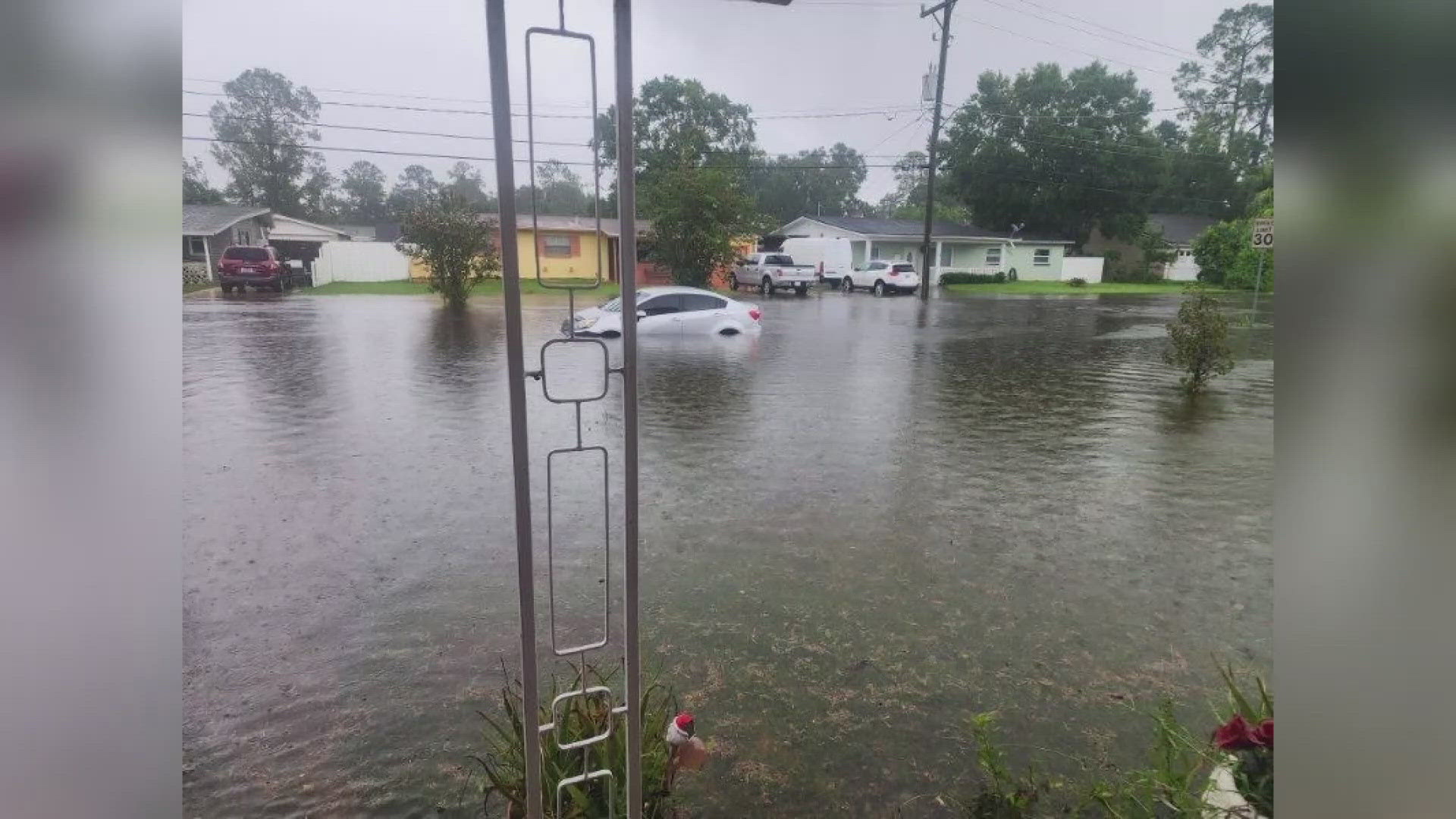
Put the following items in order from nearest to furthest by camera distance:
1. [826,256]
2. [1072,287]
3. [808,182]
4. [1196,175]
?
1. [1196,175]
2. [826,256]
3. [808,182]
4. [1072,287]

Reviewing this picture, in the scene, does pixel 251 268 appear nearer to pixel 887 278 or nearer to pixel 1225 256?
pixel 887 278

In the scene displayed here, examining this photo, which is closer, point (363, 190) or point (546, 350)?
point (546, 350)

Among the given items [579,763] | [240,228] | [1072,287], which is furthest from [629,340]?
[1072,287]

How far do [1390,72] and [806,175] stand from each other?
2025 centimetres

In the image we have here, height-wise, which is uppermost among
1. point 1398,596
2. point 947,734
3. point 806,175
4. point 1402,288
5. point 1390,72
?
point 806,175

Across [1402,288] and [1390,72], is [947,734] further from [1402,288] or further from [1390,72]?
[1390,72]

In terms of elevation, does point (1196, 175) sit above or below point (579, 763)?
above

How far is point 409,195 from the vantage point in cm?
965

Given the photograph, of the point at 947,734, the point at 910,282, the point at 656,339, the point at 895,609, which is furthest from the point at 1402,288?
the point at 910,282

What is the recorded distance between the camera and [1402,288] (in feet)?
2.06

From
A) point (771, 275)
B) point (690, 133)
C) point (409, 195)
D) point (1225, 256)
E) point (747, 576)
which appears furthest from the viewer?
point (771, 275)

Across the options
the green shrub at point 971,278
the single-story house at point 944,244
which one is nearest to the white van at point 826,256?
the single-story house at point 944,244

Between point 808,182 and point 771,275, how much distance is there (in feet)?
13.9

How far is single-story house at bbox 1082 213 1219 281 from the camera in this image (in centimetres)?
2159
